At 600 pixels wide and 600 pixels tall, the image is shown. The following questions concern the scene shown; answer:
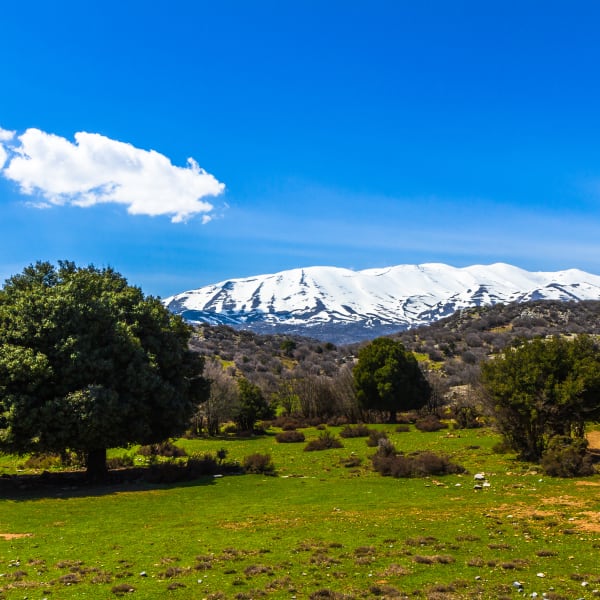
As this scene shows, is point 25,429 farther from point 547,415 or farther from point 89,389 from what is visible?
point 547,415

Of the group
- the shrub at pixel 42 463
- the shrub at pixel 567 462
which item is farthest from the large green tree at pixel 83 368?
the shrub at pixel 567 462

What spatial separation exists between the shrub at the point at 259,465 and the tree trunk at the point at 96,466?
7.28 m

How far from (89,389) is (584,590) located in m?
20.8

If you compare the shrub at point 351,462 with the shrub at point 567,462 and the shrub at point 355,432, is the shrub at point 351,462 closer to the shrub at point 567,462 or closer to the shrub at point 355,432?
the shrub at point 567,462

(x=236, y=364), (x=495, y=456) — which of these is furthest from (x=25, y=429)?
(x=236, y=364)

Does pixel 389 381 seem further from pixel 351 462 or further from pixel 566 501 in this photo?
pixel 566 501

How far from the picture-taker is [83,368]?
25359 millimetres

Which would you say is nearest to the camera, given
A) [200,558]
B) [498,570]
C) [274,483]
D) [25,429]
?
[498,570]

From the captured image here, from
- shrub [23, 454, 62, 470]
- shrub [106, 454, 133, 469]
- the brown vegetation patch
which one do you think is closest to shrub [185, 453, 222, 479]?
shrub [106, 454, 133, 469]

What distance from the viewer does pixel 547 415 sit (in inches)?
1108

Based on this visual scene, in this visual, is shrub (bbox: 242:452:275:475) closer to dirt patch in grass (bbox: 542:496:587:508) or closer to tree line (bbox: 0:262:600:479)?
tree line (bbox: 0:262:600:479)

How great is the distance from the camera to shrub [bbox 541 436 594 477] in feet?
81.3

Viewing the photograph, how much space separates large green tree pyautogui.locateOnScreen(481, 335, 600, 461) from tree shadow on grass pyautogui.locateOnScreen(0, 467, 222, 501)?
15704 mm

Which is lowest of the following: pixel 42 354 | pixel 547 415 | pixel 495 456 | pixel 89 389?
pixel 495 456
